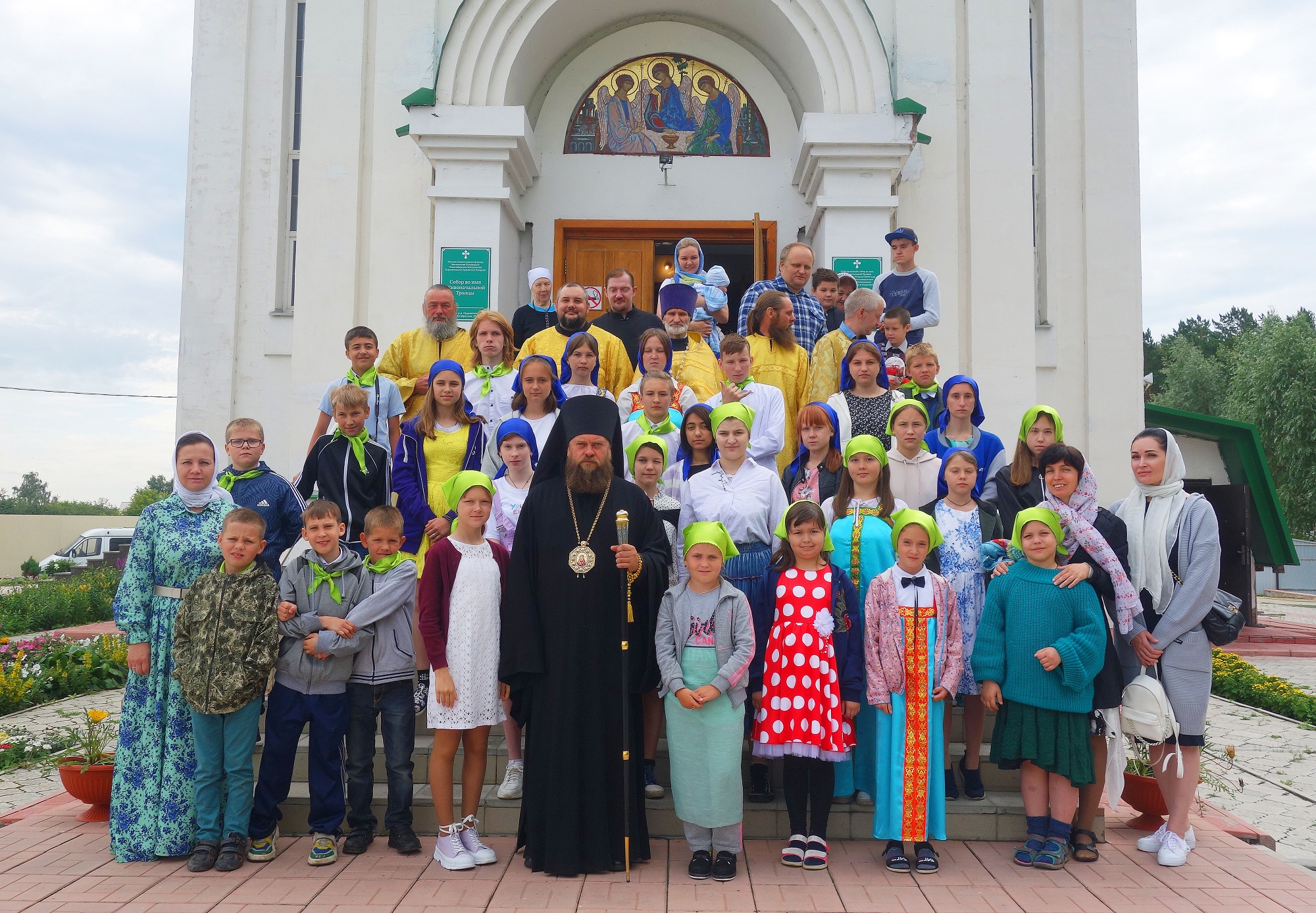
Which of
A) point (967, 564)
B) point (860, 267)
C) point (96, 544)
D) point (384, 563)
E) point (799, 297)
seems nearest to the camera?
point (384, 563)

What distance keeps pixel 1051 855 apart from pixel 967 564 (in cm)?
148

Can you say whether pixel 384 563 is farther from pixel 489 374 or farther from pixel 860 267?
pixel 860 267

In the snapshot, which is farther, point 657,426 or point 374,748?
point 657,426

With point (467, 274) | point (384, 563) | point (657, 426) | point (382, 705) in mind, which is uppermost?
point (467, 274)

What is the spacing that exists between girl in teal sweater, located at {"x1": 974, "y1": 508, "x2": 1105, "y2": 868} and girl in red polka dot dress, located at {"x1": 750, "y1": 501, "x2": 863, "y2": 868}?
2.41 feet

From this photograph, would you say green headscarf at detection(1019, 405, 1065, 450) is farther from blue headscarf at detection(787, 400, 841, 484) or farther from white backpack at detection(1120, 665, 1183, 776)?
Answer: white backpack at detection(1120, 665, 1183, 776)

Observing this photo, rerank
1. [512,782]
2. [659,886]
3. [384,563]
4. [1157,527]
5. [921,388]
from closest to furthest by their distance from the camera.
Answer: [659,886] → [384,563] → [1157,527] → [512,782] → [921,388]

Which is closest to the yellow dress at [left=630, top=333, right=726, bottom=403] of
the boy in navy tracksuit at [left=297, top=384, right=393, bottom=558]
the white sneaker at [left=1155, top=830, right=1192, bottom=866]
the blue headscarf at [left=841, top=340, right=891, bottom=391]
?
the blue headscarf at [left=841, top=340, right=891, bottom=391]

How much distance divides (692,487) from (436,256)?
5.26 m

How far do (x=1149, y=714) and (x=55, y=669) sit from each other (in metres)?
9.94

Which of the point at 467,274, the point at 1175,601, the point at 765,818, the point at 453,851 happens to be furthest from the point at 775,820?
the point at 467,274

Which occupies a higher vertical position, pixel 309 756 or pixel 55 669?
pixel 309 756

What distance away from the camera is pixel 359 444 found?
5.84 metres

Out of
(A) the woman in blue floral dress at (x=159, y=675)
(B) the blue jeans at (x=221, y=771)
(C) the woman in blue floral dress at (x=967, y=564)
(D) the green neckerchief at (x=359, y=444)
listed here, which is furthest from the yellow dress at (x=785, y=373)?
(B) the blue jeans at (x=221, y=771)
